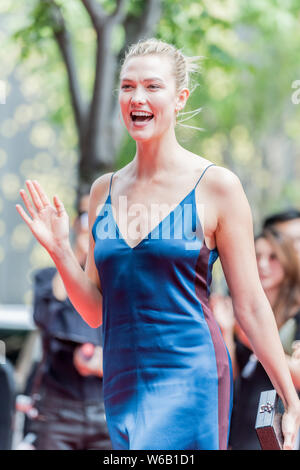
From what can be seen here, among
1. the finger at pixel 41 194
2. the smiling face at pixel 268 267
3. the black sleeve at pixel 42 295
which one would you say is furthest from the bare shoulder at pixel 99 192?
the black sleeve at pixel 42 295

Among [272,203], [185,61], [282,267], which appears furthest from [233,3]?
[272,203]

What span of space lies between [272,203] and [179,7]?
11602mm

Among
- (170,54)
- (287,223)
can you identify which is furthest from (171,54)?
(287,223)

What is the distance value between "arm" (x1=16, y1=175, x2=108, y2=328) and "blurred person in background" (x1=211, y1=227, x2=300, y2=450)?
1179 mm

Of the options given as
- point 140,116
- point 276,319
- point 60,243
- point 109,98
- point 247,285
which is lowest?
point 276,319

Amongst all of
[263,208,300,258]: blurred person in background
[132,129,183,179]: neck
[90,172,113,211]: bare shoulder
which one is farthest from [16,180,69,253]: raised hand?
[263,208,300,258]: blurred person in background

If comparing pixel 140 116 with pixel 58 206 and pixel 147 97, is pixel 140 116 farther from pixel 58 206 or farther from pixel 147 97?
pixel 58 206

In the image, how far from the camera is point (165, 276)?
2.37 m

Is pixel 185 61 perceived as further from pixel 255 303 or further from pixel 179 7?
pixel 179 7

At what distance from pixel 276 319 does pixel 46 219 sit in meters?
1.61

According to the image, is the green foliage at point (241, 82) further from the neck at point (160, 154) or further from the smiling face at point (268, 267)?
the neck at point (160, 154)

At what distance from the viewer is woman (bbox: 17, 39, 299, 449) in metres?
2.38

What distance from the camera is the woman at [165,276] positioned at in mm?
2375

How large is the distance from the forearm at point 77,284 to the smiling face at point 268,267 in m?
1.56
